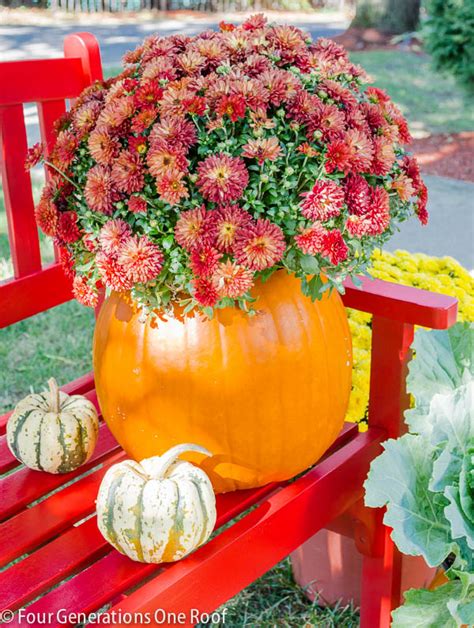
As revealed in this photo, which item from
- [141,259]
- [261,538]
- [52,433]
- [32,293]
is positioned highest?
[141,259]

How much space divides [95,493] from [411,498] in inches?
24.8

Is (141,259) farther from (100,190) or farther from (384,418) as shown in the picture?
(384,418)

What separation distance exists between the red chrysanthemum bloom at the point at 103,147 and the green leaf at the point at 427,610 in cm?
99

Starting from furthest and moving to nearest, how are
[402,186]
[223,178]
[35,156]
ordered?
[35,156]
[402,186]
[223,178]

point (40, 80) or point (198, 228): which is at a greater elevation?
point (40, 80)

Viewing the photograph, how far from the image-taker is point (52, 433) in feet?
5.86

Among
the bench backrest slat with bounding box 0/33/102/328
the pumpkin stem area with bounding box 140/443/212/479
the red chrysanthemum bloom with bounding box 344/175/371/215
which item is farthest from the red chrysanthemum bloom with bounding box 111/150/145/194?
the bench backrest slat with bounding box 0/33/102/328

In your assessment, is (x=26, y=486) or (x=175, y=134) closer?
(x=175, y=134)

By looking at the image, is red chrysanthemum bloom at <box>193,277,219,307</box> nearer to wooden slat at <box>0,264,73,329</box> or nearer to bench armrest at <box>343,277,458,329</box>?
bench armrest at <box>343,277,458,329</box>

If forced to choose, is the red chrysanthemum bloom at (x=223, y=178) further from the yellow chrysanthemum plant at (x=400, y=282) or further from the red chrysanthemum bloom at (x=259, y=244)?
the yellow chrysanthemum plant at (x=400, y=282)

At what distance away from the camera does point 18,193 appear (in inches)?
82.7

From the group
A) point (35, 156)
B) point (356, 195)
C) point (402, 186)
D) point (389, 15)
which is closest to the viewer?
point (356, 195)

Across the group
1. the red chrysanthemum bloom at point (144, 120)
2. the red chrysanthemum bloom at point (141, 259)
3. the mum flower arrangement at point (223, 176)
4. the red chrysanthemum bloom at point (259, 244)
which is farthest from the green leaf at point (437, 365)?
the red chrysanthemum bloom at point (144, 120)

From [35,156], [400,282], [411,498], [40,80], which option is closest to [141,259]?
[35,156]
